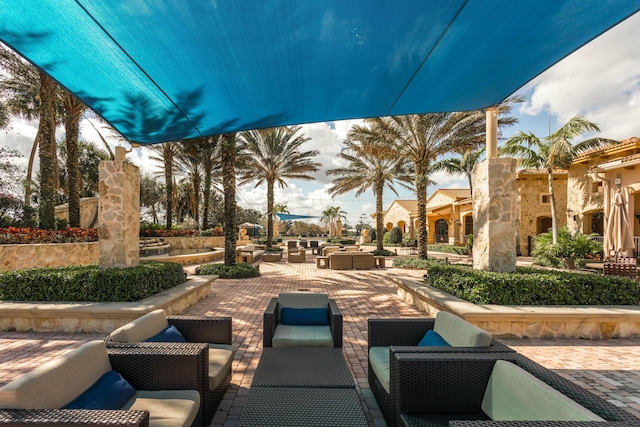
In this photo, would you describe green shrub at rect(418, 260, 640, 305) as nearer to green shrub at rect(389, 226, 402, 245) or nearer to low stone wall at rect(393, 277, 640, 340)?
low stone wall at rect(393, 277, 640, 340)

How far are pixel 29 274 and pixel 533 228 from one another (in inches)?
847

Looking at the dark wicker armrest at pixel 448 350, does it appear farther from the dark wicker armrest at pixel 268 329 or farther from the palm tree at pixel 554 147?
the palm tree at pixel 554 147

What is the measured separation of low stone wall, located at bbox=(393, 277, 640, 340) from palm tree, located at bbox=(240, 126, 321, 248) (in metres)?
14.8

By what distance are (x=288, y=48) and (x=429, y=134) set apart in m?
9.99

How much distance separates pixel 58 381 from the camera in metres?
1.70

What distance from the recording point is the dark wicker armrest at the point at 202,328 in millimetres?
3010

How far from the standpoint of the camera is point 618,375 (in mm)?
3293

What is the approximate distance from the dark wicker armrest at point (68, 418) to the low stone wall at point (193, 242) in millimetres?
15023

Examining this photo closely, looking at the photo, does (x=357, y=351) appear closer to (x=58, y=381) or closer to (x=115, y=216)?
(x=58, y=381)

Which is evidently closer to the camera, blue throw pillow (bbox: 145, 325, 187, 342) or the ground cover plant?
blue throw pillow (bbox: 145, 325, 187, 342)

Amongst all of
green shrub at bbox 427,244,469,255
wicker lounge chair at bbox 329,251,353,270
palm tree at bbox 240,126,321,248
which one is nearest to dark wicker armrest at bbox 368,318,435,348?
wicker lounge chair at bbox 329,251,353,270

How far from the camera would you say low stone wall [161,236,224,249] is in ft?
50.1

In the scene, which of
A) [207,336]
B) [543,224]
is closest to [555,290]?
[207,336]

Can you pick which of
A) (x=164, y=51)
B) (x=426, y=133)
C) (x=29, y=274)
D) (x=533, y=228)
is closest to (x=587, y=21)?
(x=164, y=51)
